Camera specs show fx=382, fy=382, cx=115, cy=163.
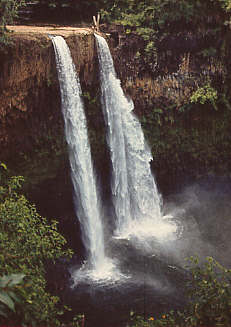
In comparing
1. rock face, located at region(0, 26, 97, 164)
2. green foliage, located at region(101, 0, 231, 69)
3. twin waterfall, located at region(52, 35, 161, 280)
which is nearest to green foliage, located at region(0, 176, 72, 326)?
rock face, located at region(0, 26, 97, 164)

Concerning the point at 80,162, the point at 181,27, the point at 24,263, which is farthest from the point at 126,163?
the point at 24,263

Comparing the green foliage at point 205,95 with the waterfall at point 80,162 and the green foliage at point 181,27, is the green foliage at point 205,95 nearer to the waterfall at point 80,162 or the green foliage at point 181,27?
the green foliage at point 181,27

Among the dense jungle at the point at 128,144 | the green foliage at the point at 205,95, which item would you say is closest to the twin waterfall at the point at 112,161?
the dense jungle at the point at 128,144

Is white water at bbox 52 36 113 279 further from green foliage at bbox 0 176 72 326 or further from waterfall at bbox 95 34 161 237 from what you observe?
green foliage at bbox 0 176 72 326

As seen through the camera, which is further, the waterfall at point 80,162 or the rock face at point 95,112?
the waterfall at point 80,162

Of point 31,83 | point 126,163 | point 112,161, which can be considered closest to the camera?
point 31,83

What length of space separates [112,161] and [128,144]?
68 centimetres

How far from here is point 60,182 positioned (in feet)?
33.6

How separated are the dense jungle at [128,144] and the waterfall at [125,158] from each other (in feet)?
0.87

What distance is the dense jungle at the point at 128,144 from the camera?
7891mm

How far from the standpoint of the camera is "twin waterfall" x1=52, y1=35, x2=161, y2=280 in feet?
30.2

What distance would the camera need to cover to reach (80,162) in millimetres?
9445

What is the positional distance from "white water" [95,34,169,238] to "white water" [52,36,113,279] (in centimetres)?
110

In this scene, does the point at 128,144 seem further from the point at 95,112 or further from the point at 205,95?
the point at 205,95
